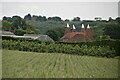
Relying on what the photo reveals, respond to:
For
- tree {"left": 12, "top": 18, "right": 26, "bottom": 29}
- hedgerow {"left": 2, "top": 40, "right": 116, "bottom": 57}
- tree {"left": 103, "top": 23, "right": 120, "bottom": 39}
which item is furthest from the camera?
tree {"left": 12, "top": 18, "right": 26, "bottom": 29}

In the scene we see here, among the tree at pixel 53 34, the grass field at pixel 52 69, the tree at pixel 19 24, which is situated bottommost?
the grass field at pixel 52 69

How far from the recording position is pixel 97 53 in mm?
18406

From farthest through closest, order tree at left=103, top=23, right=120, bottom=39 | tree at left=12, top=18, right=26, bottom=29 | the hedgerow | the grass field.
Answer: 1. tree at left=12, top=18, right=26, bottom=29
2. tree at left=103, top=23, right=120, bottom=39
3. the hedgerow
4. the grass field

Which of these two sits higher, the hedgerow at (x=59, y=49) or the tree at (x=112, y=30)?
the tree at (x=112, y=30)

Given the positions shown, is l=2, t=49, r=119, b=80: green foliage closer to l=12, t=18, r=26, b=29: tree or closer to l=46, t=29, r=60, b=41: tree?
l=46, t=29, r=60, b=41: tree

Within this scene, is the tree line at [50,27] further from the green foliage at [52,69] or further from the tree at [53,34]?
the green foliage at [52,69]

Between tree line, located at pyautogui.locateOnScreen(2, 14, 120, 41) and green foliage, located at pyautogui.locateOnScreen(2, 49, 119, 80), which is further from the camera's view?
tree line, located at pyautogui.locateOnScreen(2, 14, 120, 41)

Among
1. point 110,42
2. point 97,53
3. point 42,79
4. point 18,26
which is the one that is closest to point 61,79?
point 42,79

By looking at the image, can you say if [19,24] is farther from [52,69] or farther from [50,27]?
[52,69]

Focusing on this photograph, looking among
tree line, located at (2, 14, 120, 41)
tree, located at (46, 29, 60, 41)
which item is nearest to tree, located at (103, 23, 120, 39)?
tree line, located at (2, 14, 120, 41)

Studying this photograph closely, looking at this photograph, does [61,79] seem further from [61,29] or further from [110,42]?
[61,29]

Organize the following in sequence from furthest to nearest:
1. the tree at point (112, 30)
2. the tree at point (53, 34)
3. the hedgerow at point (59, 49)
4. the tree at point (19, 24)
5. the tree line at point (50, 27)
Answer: the tree at point (19, 24), the tree at point (53, 34), the tree line at point (50, 27), the tree at point (112, 30), the hedgerow at point (59, 49)

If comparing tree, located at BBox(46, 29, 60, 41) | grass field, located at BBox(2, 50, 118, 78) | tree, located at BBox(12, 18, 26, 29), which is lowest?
grass field, located at BBox(2, 50, 118, 78)

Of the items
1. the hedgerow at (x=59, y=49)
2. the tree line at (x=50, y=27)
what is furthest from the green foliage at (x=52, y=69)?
the tree line at (x=50, y=27)
